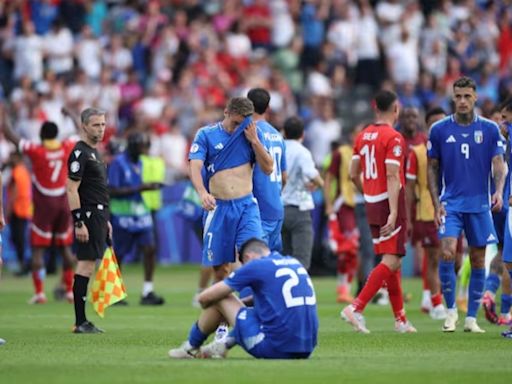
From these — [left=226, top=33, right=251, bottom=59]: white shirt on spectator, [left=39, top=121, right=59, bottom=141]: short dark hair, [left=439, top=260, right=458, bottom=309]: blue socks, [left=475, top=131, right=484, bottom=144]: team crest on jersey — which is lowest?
[left=439, top=260, right=458, bottom=309]: blue socks

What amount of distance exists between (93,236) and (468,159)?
14.7ft

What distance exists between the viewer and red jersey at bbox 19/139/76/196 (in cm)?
2233

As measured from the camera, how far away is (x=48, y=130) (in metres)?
22.2

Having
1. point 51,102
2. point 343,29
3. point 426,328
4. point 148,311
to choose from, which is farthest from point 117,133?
point 426,328

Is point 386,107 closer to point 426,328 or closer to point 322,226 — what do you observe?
point 426,328

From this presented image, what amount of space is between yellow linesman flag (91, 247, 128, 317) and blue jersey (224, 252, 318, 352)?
4891mm

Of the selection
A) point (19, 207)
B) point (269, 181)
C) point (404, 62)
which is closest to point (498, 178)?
point (269, 181)

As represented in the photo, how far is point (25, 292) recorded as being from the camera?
2456cm

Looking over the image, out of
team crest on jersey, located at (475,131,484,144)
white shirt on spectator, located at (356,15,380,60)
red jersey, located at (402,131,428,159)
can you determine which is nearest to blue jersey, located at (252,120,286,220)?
team crest on jersey, located at (475,131,484,144)

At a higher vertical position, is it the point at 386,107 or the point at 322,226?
the point at 386,107

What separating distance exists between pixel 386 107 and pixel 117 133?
16761 millimetres

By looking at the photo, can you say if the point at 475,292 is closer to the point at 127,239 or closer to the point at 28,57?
the point at 127,239

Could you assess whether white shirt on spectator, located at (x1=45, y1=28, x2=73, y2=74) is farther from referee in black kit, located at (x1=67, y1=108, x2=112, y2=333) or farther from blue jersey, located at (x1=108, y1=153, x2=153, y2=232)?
referee in black kit, located at (x1=67, y1=108, x2=112, y2=333)

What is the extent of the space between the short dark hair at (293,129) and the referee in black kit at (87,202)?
11.0ft
